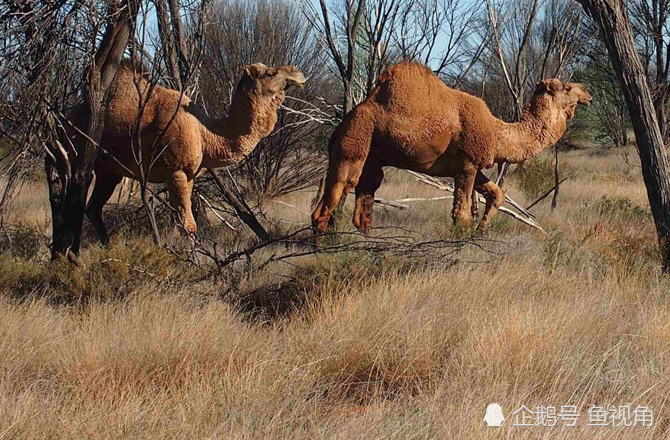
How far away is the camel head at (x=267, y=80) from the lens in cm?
747

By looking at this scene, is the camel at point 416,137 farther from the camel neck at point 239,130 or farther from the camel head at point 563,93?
the camel neck at point 239,130

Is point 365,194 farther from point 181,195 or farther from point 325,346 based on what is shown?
point 325,346

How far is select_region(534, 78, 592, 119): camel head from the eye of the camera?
870 cm

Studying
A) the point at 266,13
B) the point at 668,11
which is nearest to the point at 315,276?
the point at 266,13

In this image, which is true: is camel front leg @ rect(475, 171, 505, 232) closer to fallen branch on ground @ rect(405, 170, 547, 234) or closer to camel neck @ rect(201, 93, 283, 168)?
fallen branch on ground @ rect(405, 170, 547, 234)

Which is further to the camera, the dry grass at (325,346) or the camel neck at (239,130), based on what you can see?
the camel neck at (239,130)

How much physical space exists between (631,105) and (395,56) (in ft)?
20.7

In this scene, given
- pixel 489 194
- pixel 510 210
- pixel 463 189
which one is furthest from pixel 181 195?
pixel 510 210

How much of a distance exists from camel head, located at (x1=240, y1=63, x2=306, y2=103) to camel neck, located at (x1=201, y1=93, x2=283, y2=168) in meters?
0.07

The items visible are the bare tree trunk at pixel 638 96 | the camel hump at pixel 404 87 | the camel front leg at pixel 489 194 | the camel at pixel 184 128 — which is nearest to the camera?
the bare tree trunk at pixel 638 96

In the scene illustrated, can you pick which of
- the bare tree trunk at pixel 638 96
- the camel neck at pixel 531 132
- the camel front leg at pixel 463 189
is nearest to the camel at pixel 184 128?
the camel front leg at pixel 463 189

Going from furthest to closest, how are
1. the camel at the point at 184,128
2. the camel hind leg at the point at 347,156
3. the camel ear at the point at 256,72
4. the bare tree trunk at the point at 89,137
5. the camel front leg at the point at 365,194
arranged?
the camel front leg at the point at 365,194 → the camel hind leg at the point at 347,156 → the camel ear at the point at 256,72 → the camel at the point at 184,128 → the bare tree trunk at the point at 89,137

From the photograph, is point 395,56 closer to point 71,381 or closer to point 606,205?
point 606,205

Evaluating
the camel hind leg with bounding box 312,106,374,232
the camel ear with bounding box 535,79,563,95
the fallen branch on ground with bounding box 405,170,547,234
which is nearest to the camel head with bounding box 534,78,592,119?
the camel ear with bounding box 535,79,563,95
